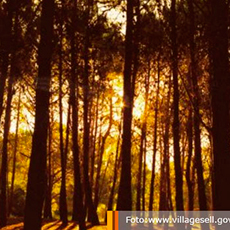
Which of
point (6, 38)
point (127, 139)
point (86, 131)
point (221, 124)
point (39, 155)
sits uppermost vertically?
point (6, 38)

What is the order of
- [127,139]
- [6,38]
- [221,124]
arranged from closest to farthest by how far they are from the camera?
[221,124]
[127,139]
[6,38]

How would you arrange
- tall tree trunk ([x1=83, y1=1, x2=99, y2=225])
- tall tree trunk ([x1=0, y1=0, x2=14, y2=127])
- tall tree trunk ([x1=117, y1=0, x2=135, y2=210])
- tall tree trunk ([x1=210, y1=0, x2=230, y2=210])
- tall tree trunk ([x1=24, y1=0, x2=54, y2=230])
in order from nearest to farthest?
tall tree trunk ([x1=210, y1=0, x2=230, y2=210]), tall tree trunk ([x1=24, y1=0, x2=54, y2=230]), tall tree trunk ([x1=117, y1=0, x2=135, y2=210]), tall tree trunk ([x1=0, y1=0, x2=14, y2=127]), tall tree trunk ([x1=83, y1=1, x2=99, y2=225])

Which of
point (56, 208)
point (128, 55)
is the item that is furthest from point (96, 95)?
point (56, 208)

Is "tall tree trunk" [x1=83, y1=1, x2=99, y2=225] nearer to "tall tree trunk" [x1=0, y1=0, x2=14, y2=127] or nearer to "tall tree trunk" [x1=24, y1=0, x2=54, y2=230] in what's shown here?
"tall tree trunk" [x1=0, y1=0, x2=14, y2=127]

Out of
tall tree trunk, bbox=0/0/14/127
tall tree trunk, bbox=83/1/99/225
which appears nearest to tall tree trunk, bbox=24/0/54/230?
tall tree trunk, bbox=0/0/14/127

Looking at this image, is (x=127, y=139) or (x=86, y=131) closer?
(x=127, y=139)

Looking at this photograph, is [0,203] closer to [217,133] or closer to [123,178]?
[123,178]

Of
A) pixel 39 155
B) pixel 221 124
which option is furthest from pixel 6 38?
pixel 221 124

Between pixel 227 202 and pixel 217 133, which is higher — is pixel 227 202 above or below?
below

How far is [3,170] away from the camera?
2034 cm

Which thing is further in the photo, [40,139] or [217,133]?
[40,139]

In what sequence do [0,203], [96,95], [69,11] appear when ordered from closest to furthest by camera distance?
1. [69,11]
2. [0,203]
3. [96,95]

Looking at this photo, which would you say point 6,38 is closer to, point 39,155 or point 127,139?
point 127,139

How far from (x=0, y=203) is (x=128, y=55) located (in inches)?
405
